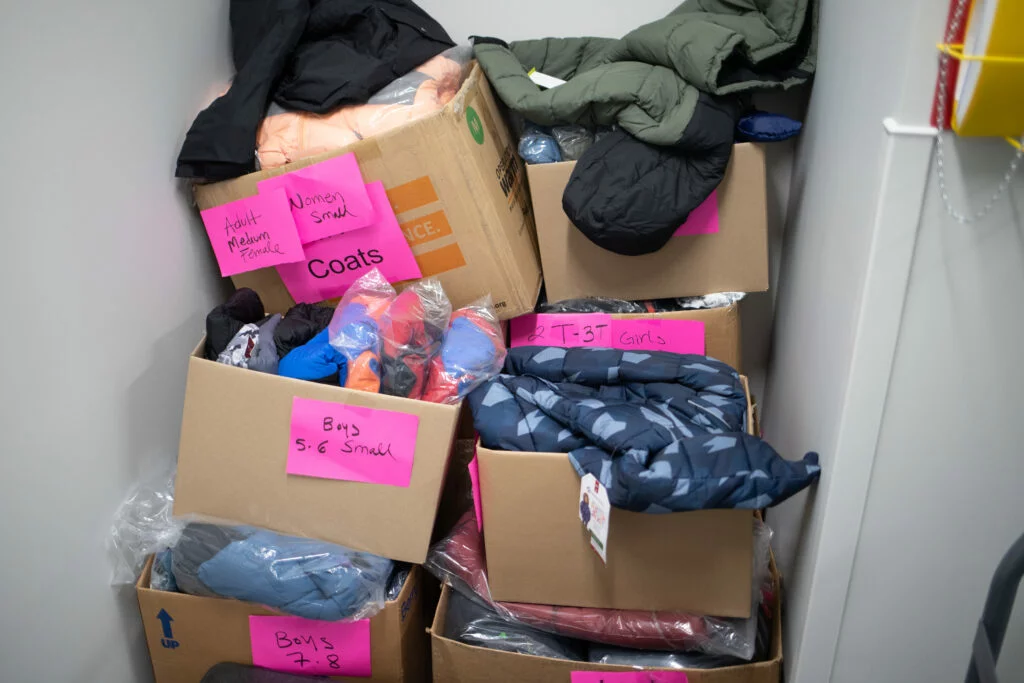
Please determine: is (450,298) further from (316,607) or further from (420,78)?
(316,607)

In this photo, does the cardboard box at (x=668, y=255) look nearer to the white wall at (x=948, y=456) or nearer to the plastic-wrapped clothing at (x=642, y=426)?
the plastic-wrapped clothing at (x=642, y=426)

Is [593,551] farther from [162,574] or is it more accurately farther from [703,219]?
[162,574]

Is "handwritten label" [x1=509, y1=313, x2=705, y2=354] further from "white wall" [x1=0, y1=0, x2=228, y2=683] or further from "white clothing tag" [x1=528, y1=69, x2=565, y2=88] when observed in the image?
"white wall" [x1=0, y1=0, x2=228, y2=683]

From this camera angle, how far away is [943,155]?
0.93 m

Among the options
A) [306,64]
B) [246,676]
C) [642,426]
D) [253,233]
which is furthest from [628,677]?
[306,64]

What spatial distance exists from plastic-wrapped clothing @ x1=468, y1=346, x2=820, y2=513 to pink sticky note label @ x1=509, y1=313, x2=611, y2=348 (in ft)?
0.42

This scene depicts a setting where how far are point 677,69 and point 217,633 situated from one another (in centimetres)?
127

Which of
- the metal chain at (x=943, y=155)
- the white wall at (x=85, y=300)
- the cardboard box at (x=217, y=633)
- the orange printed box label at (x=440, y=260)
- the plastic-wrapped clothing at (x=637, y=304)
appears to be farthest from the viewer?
the plastic-wrapped clothing at (x=637, y=304)

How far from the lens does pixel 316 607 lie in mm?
1260

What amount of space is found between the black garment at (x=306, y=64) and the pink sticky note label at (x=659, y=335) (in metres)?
0.64

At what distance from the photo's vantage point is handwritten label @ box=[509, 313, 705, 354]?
4.99 feet

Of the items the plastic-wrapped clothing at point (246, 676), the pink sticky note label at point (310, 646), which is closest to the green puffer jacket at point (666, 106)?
the pink sticky note label at point (310, 646)

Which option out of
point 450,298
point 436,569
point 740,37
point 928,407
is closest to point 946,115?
point 928,407

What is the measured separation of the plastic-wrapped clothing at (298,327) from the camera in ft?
4.43
